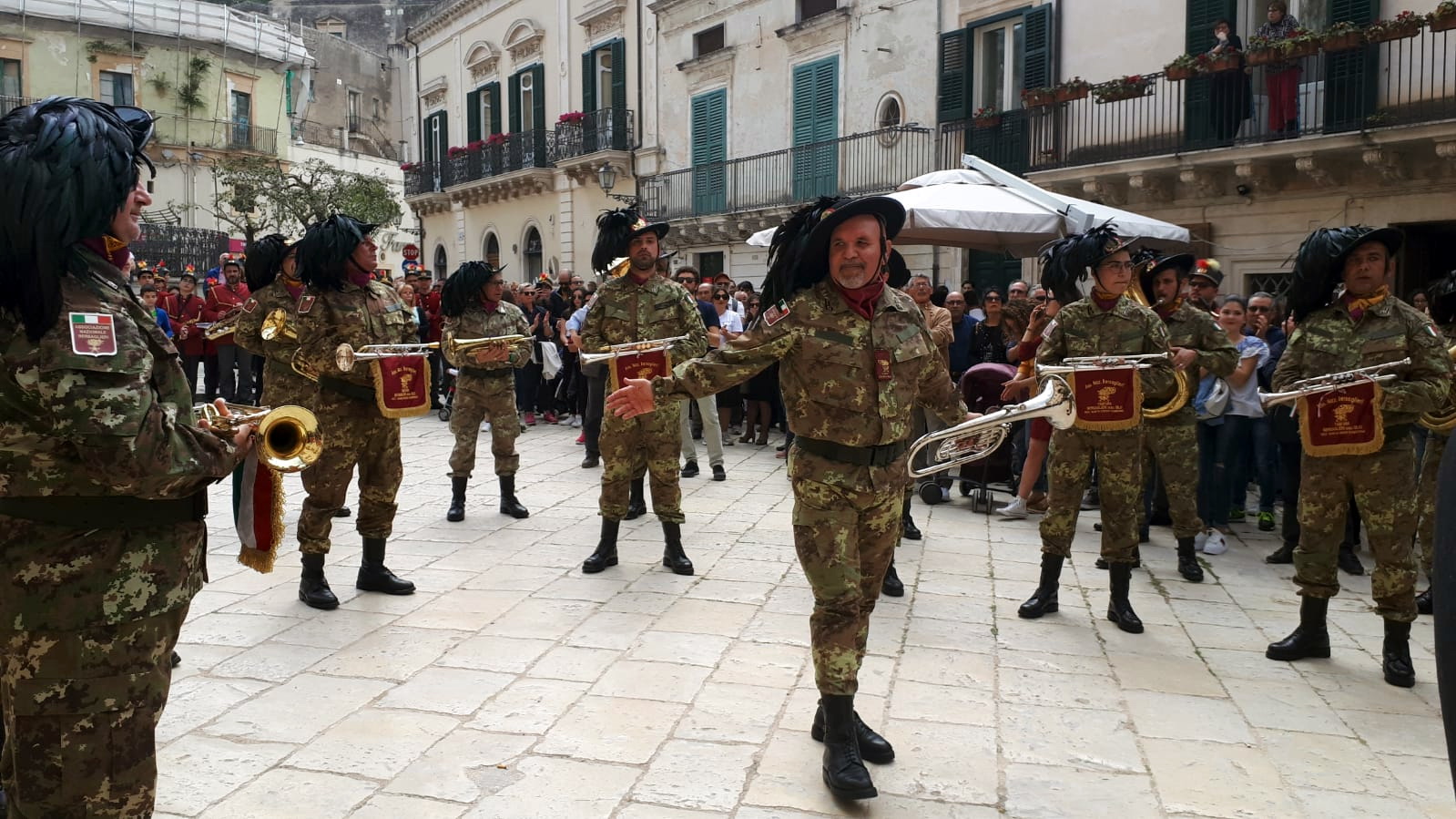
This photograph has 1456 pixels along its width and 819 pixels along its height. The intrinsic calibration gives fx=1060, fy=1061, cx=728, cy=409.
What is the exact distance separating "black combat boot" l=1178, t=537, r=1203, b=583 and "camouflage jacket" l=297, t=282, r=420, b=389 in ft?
17.0

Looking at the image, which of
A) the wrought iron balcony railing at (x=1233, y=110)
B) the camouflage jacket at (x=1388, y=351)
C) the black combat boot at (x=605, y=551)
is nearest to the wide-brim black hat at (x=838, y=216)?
the camouflage jacket at (x=1388, y=351)

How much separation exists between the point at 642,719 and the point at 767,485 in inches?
240

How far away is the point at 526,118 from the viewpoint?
28484 millimetres

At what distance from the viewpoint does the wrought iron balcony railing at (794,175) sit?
58.8ft

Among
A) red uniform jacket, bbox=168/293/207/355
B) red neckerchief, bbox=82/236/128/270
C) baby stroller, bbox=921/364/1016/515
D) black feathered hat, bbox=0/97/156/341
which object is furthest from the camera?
red uniform jacket, bbox=168/293/207/355

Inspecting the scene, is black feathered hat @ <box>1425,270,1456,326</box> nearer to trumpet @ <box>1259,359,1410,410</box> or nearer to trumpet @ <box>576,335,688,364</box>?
trumpet @ <box>1259,359,1410,410</box>

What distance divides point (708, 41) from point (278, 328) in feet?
59.6

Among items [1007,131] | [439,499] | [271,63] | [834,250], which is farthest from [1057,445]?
[271,63]

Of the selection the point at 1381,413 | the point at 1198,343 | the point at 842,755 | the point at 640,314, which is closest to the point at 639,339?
the point at 640,314

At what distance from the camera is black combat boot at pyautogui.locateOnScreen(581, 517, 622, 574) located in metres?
6.95

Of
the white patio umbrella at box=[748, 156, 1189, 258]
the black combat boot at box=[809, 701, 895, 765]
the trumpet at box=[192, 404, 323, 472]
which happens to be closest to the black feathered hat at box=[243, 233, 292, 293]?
the trumpet at box=[192, 404, 323, 472]

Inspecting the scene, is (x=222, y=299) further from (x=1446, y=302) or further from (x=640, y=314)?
(x=1446, y=302)

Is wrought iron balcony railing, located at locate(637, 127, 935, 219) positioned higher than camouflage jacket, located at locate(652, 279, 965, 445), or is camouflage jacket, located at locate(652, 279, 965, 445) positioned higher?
wrought iron balcony railing, located at locate(637, 127, 935, 219)

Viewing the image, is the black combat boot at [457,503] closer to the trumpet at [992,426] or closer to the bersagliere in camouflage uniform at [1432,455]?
the trumpet at [992,426]
